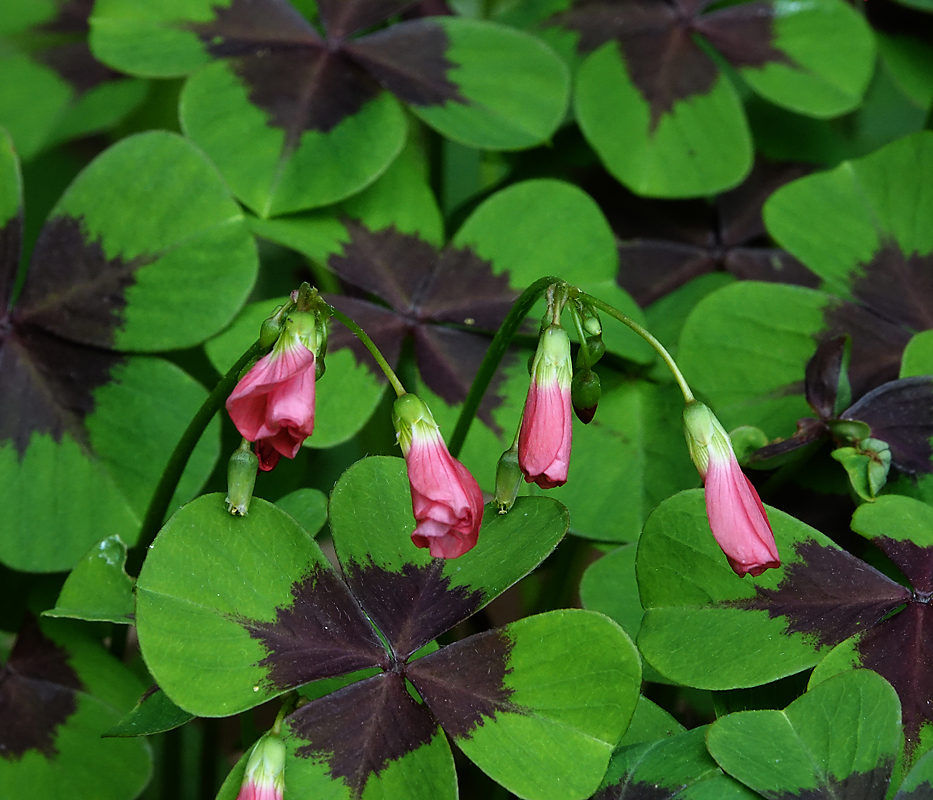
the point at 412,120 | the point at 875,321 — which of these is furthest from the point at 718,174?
the point at 412,120

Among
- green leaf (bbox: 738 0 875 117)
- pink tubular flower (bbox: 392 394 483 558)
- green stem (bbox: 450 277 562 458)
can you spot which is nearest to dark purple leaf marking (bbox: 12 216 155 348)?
green stem (bbox: 450 277 562 458)

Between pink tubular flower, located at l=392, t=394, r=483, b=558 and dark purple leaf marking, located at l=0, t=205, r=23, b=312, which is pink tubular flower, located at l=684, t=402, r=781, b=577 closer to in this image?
pink tubular flower, located at l=392, t=394, r=483, b=558

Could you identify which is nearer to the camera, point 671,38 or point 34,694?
point 34,694

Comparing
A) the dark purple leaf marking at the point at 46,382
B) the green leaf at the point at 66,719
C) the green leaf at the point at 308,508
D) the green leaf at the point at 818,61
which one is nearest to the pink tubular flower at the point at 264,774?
the green leaf at the point at 308,508

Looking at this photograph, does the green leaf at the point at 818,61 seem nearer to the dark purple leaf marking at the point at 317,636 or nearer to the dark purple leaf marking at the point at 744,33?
the dark purple leaf marking at the point at 744,33

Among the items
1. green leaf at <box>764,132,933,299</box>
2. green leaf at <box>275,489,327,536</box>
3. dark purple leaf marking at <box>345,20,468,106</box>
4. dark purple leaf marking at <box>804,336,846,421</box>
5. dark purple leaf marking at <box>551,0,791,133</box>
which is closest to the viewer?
green leaf at <box>275,489,327,536</box>

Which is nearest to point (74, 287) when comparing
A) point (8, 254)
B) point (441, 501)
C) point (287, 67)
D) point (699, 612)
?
point (8, 254)

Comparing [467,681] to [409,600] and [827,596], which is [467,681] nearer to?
[409,600]
